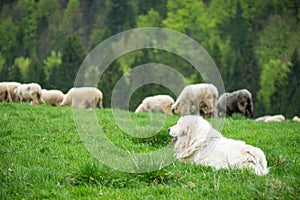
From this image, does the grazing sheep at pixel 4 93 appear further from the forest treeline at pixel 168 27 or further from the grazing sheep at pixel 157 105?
the forest treeline at pixel 168 27

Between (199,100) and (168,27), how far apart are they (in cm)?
5301

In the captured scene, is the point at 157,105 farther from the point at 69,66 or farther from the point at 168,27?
the point at 168,27

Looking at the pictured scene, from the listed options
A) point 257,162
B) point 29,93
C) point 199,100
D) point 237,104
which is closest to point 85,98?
point 29,93

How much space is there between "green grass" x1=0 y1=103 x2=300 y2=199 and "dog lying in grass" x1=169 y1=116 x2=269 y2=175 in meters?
0.31

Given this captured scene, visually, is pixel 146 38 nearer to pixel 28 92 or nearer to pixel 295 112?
pixel 295 112

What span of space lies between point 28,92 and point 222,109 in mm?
8015

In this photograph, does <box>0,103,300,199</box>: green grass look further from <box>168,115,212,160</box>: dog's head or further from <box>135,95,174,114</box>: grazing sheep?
<box>135,95,174,114</box>: grazing sheep

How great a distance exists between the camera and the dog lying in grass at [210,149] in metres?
7.54

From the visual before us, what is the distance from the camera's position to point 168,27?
230ft

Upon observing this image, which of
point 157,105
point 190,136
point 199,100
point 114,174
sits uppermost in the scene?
point 190,136

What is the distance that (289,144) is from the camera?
33.8 feet

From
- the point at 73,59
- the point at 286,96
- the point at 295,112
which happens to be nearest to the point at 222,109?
the point at 295,112

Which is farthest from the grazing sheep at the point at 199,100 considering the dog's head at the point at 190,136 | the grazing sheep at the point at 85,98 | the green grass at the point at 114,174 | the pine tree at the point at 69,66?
the pine tree at the point at 69,66

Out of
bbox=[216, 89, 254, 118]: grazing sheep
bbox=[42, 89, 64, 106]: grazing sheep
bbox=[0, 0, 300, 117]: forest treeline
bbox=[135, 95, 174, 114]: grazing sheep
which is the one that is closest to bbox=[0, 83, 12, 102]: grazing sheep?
bbox=[42, 89, 64, 106]: grazing sheep
